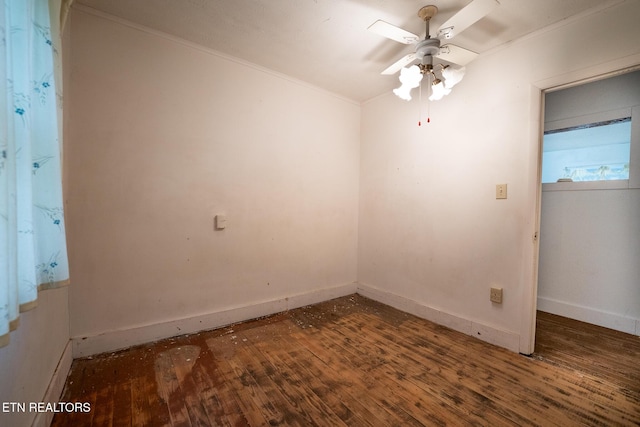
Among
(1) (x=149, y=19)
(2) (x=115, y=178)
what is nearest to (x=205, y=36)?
(1) (x=149, y=19)

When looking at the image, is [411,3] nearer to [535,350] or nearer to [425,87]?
[425,87]

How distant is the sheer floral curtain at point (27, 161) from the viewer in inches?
26.0

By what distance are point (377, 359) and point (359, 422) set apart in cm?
60

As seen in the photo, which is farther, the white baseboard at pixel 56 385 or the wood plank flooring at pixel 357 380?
the wood plank flooring at pixel 357 380

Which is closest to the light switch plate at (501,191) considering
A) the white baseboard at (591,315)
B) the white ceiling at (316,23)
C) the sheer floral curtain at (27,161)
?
the white ceiling at (316,23)

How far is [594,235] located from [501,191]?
1.30 m

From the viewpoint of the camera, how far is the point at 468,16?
148 cm

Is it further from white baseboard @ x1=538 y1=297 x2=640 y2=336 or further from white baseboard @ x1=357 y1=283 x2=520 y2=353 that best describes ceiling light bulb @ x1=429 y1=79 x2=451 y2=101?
white baseboard @ x1=538 y1=297 x2=640 y2=336

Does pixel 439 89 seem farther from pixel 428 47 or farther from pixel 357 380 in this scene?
pixel 357 380

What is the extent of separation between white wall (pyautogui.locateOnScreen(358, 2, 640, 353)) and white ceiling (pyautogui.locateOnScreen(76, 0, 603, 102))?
0.66 ft

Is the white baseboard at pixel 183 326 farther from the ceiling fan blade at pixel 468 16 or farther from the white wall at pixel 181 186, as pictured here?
the ceiling fan blade at pixel 468 16

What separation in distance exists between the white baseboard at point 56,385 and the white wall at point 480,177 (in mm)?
2670

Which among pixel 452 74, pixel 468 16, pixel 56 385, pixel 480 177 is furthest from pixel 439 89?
pixel 56 385

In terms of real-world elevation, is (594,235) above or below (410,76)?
below
